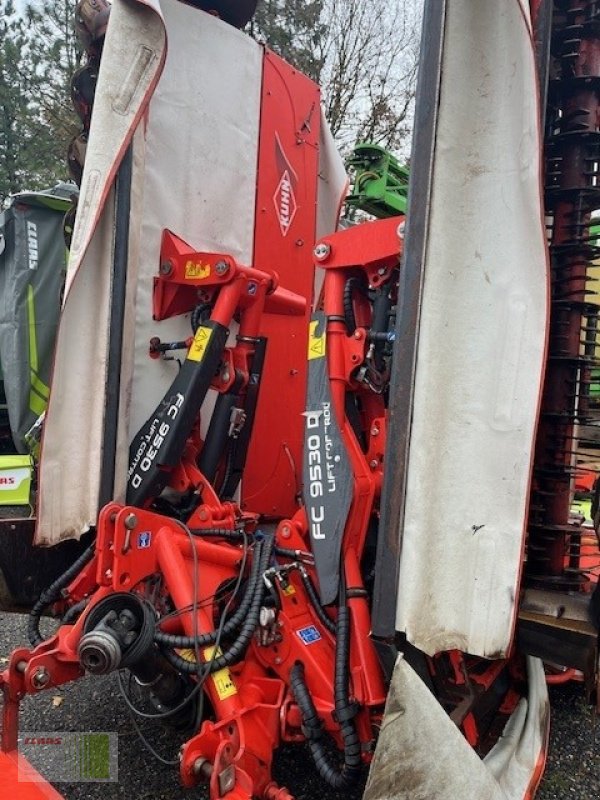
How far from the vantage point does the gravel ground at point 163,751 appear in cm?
Answer: 250

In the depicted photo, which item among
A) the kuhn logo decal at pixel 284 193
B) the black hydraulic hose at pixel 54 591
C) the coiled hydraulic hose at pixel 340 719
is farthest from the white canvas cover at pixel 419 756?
the kuhn logo decal at pixel 284 193

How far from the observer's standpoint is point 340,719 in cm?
204

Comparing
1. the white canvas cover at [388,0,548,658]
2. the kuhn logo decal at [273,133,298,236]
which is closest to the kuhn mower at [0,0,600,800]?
the white canvas cover at [388,0,548,658]

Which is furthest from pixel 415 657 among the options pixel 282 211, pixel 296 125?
pixel 296 125

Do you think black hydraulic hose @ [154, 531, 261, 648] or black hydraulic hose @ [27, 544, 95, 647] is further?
black hydraulic hose @ [27, 544, 95, 647]

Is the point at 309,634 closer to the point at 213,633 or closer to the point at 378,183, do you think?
the point at 213,633

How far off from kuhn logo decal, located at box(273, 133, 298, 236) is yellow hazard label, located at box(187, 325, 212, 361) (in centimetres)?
128

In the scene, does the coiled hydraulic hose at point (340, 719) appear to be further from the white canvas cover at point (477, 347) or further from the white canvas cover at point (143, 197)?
the white canvas cover at point (143, 197)

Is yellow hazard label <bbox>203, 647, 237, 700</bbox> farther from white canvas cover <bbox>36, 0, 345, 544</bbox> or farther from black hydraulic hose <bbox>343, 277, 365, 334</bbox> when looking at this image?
black hydraulic hose <bbox>343, 277, 365, 334</bbox>

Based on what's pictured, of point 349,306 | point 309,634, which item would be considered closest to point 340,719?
point 309,634

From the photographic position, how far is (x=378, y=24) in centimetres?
1550

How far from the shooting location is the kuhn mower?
1.73 m

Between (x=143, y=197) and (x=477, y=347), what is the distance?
178 cm

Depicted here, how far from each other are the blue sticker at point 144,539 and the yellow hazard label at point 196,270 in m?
1.10
